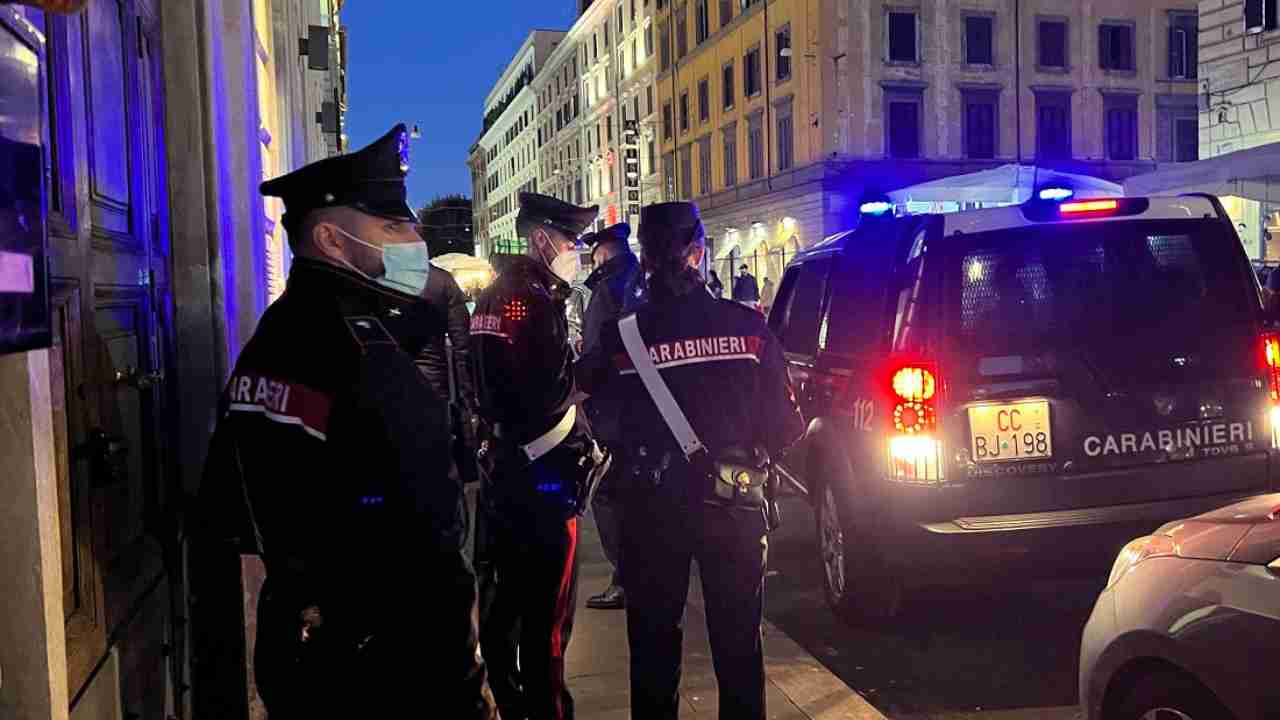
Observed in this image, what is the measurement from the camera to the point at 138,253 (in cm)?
300

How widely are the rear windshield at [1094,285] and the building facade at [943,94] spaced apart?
2778 cm

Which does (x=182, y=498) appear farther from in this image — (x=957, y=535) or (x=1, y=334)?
(x=957, y=535)

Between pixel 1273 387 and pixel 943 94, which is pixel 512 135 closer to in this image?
pixel 943 94

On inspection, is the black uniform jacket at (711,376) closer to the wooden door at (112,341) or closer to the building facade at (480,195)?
the wooden door at (112,341)

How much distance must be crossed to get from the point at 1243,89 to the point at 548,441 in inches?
761

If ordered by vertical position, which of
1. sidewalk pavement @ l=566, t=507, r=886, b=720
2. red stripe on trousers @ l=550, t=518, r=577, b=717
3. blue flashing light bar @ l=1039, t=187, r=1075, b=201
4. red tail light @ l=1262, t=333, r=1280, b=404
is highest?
blue flashing light bar @ l=1039, t=187, r=1075, b=201

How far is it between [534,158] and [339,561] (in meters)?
79.0

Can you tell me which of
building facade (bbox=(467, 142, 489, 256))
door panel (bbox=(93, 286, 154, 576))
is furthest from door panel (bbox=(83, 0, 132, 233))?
building facade (bbox=(467, 142, 489, 256))

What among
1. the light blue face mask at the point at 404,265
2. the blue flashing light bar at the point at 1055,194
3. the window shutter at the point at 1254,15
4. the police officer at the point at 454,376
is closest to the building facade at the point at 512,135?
the window shutter at the point at 1254,15

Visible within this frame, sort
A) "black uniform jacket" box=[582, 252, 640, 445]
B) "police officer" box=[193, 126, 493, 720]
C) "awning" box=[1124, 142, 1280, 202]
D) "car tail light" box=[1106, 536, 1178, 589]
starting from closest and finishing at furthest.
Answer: "police officer" box=[193, 126, 493, 720] → "car tail light" box=[1106, 536, 1178, 589] → "black uniform jacket" box=[582, 252, 640, 445] → "awning" box=[1124, 142, 1280, 202]

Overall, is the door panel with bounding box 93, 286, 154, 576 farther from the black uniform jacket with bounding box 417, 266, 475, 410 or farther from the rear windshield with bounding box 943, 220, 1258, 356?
the rear windshield with bounding box 943, 220, 1258, 356

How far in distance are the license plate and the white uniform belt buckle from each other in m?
1.90

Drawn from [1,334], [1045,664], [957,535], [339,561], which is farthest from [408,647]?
[1045,664]

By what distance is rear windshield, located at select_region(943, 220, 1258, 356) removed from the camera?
15.6ft
